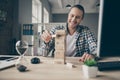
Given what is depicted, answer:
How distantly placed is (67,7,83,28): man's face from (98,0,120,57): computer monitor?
117 cm

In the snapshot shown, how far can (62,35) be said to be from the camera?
1067mm

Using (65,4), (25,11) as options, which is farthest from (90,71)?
(65,4)

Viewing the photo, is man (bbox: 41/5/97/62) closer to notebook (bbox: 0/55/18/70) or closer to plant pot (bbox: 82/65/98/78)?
notebook (bbox: 0/55/18/70)

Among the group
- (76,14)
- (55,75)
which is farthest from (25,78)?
(76,14)

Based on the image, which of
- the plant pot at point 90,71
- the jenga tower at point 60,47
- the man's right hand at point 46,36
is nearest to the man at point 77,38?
the man's right hand at point 46,36

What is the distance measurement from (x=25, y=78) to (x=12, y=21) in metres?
2.69

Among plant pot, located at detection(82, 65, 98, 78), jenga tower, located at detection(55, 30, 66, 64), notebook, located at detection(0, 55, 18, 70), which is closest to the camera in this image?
plant pot, located at detection(82, 65, 98, 78)

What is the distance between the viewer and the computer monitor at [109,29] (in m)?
0.82

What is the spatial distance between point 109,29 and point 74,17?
1257 millimetres

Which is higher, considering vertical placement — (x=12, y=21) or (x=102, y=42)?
(x=12, y=21)

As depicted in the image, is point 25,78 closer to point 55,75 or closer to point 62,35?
point 55,75

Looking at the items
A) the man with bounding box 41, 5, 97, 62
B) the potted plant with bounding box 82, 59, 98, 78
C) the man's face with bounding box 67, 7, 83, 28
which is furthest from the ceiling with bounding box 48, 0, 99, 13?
the potted plant with bounding box 82, 59, 98, 78

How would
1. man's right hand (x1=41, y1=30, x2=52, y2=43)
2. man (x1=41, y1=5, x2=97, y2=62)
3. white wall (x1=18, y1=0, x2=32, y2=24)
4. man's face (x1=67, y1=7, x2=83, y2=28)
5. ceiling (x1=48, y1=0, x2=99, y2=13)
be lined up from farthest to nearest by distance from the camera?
ceiling (x1=48, y1=0, x2=99, y2=13) → white wall (x1=18, y1=0, x2=32, y2=24) → man's face (x1=67, y1=7, x2=83, y2=28) → man (x1=41, y1=5, x2=97, y2=62) → man's right hand (x1=41, y1=30, x2=52, y2=43)

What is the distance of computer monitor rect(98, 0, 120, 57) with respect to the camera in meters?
0.82
